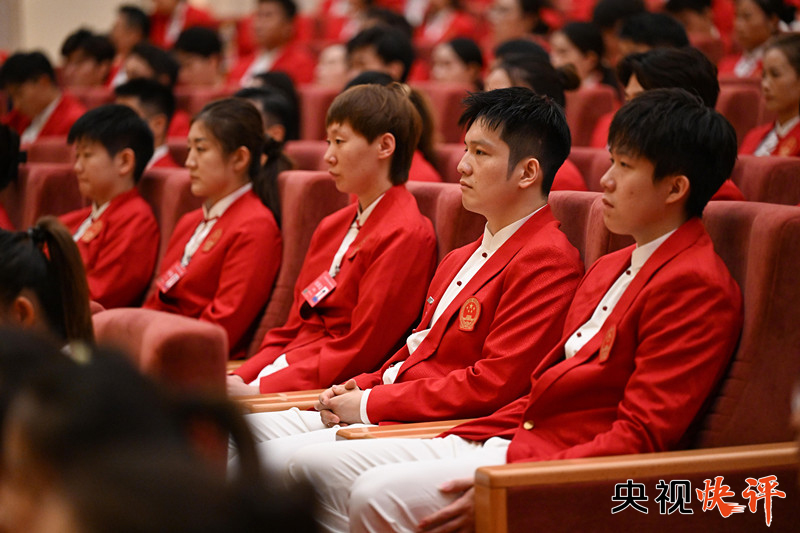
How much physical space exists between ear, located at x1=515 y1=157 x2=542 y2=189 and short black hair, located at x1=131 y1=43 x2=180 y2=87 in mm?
3595

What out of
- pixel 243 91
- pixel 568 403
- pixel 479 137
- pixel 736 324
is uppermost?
pixel 243 91

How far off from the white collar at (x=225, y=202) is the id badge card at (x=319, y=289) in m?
0.55

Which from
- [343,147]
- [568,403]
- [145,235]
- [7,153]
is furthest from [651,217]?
[7,153]

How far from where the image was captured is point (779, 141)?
3.17m

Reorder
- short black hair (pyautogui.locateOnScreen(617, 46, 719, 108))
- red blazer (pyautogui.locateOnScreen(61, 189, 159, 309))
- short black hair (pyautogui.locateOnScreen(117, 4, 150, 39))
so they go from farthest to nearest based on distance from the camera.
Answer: short black hair (pyautogui.locateOnScreen(117, 4, 150, 39))
red blazer (pyautogui.locateOnScreen(61, 189, 159, 309))
short black hair (pyautogui.locateOnScreen(617, 46, 719, 108))

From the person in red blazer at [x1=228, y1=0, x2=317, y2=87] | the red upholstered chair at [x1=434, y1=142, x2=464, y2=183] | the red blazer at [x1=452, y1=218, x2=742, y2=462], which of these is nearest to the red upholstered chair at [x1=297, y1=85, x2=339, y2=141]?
the red upholstered chair at [x1=434, y1=142, x2=464, y2=183]

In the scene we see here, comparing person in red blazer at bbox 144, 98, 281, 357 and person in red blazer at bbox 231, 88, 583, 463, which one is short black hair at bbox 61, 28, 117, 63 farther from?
person in red blazer at bbox 231, 88, 583, 463

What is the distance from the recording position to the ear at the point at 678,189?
65.4 inches

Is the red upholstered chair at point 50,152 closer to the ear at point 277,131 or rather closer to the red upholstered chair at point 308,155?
the ear at point 277,131

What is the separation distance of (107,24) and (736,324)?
7.88m

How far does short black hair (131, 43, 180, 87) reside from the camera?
5180mm

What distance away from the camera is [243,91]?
351 centimetres

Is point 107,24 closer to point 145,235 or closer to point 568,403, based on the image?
point 145,235

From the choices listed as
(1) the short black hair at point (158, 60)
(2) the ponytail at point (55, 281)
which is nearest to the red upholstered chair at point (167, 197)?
(2) the ponytail at point (55, 281)
